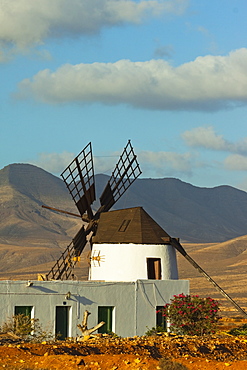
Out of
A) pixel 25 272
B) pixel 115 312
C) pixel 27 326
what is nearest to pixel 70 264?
pixel 115 312

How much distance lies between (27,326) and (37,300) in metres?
2.54

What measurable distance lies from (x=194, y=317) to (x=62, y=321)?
5784 mm

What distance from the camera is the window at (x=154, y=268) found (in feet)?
101

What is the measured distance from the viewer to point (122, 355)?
16.8 metres

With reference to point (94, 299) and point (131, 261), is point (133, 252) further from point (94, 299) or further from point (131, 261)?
point (94, 299)

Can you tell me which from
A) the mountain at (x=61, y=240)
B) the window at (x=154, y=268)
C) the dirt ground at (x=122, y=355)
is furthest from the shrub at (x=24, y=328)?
the mountain at (x=61, y=240)

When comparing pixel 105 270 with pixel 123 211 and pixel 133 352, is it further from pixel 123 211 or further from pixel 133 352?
pixel 133 352

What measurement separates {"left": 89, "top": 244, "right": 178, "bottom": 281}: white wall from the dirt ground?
1008cm

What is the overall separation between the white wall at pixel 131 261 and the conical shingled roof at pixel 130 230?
302 mm

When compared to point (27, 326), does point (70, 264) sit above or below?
above

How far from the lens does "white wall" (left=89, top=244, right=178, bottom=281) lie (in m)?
30.5

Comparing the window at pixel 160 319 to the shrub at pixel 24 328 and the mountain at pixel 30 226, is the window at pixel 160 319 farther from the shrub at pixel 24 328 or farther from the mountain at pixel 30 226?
the mountain at pixel 30 226

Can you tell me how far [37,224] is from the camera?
6166 inches

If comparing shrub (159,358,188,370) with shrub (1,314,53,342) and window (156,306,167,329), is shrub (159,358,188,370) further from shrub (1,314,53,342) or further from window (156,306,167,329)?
window (156,306,167,329)
